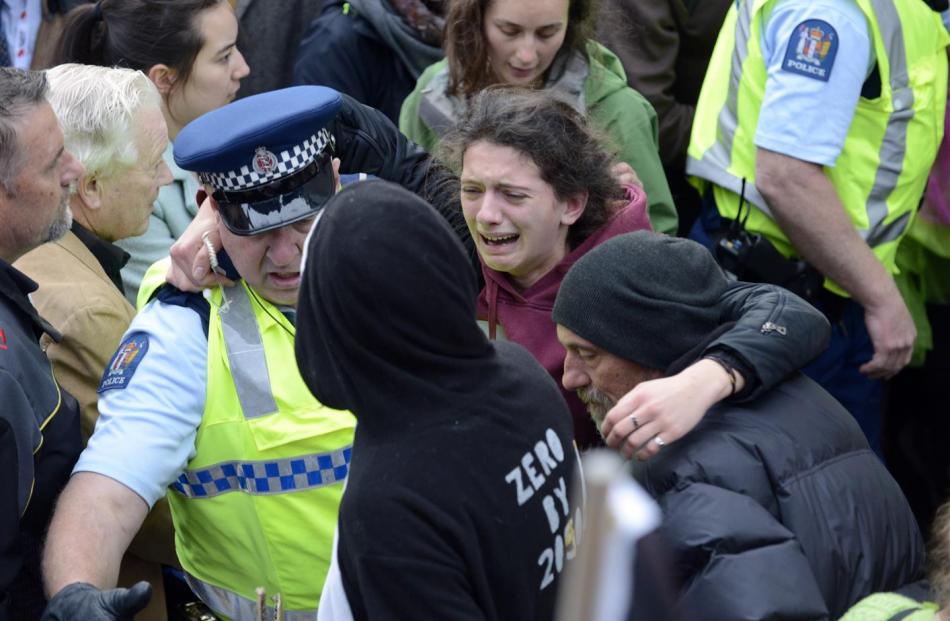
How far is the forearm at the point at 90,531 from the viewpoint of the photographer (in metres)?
2.27

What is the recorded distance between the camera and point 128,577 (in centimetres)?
282

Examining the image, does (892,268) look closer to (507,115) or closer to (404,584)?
(507,115)

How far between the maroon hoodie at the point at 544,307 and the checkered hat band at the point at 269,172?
591 mm

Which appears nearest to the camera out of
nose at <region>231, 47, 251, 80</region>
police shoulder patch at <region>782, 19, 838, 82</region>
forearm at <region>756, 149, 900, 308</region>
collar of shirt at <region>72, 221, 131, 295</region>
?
collar of shirt at <region>72, 221, 131, 295</region>

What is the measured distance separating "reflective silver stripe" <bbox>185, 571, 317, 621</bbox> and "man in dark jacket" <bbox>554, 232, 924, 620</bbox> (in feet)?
2.30

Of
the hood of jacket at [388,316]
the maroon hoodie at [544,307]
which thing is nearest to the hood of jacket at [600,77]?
the maroon hoodie at [544,307]

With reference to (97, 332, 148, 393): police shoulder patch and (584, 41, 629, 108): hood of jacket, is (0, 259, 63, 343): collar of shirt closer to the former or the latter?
(97, 332, 148, 393): police shoulder patch

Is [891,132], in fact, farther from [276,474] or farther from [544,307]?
[276,474]

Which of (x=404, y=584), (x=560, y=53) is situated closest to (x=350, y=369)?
A: (x=404, y=584)

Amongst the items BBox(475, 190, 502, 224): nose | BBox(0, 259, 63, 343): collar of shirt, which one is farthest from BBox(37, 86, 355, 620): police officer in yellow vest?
BBox(475, 190, 502, 224): nose

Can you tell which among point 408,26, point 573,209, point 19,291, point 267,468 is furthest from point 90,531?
point 408,26

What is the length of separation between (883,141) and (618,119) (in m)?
0.75

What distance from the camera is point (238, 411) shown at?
97.7 inches

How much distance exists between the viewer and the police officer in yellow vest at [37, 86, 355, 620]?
7.94 ft
